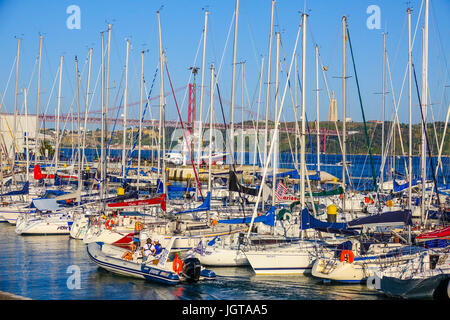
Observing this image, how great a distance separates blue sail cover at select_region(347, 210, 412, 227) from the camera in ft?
61.2

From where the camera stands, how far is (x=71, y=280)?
60.9 ft

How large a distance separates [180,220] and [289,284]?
7.06 m

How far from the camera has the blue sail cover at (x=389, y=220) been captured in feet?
61.2

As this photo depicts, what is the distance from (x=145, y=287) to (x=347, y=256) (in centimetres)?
631

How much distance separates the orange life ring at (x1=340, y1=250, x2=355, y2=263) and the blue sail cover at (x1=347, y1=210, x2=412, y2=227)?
1339 millimetres

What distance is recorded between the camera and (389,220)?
1883 cm

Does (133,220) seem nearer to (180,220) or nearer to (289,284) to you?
(180,220)

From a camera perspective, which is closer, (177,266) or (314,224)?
(177,266)

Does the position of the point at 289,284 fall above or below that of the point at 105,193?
below

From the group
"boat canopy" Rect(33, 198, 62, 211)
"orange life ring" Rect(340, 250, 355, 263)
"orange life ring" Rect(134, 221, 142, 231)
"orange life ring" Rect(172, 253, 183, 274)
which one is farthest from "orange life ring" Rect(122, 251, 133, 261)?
"boat canopy" Rect(33, 198, 62, 211)

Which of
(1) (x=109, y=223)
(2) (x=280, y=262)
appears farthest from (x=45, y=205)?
(2) (x=280, y=262)

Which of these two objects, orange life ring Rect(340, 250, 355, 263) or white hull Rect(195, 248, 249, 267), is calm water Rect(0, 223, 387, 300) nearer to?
white hull Rect(195, 248, 249, 267)

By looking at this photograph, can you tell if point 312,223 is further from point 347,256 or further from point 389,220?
point 389,220
